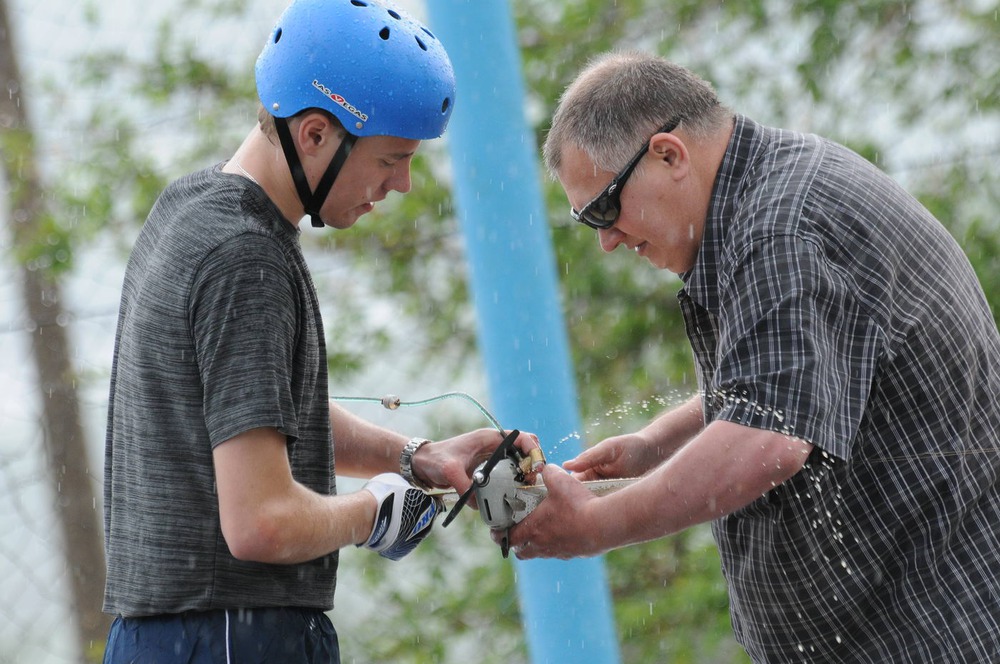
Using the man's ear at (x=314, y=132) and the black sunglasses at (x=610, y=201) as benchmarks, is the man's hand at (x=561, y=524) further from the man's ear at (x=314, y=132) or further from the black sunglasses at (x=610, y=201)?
the man's ear at (x=314, y=132)

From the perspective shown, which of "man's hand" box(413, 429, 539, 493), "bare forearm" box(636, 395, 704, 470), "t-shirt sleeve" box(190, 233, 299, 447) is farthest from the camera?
"bare forearm" box(636, 395, 704, 470)

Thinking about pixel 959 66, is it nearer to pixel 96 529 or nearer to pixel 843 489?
pixel 843 489

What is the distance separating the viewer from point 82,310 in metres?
Answer: 5.49

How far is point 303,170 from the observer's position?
2.42 m

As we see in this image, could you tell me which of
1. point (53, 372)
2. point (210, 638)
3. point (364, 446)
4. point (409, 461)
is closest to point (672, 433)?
point (409, 461)

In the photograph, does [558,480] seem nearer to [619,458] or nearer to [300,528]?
[619,458]

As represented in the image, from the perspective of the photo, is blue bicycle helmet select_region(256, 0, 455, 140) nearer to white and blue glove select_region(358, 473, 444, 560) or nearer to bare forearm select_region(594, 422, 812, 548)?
white and blue glove select_region(358, 473, 444, 560)

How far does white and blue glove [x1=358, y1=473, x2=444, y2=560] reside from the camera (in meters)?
2.51

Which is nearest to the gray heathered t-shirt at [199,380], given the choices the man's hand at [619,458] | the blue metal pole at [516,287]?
the man's hand at [619,458]

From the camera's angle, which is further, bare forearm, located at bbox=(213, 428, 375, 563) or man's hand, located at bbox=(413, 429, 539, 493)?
man's hand, located at bbox=(413, 429, 539, 493)

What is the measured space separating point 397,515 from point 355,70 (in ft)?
3.22

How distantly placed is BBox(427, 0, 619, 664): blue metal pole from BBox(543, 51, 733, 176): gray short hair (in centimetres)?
112

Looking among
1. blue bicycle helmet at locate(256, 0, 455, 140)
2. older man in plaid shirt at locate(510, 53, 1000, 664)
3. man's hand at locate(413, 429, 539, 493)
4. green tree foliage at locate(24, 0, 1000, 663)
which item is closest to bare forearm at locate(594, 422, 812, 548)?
older man in plaid shirt at locate(510, 53, 1000, 664)

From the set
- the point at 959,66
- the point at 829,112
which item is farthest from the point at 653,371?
the point at 959,66
